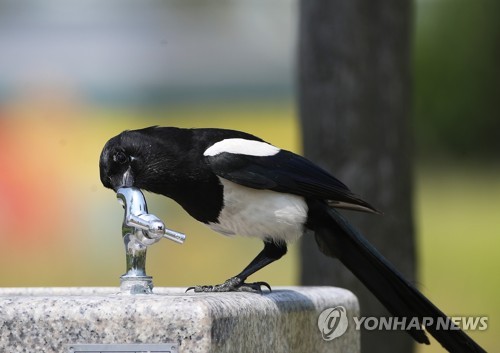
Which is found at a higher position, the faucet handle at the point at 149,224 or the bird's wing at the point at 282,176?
the bird's wing at the point at 282,176

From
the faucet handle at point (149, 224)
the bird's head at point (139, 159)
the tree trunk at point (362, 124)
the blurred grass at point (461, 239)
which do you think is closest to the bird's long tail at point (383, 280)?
the bird's head at point (139, 159)

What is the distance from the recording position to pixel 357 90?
4699mm

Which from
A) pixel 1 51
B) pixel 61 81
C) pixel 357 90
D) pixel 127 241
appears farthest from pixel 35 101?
pixel 127 241

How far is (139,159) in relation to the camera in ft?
11.6

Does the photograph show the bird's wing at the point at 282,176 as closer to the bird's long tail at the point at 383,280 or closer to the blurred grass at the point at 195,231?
the bird's long tail at the point at 383,280

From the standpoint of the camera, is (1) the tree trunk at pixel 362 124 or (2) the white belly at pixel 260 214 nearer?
(2) the white belly at pixel 260 214

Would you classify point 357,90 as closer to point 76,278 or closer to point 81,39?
point 76,278

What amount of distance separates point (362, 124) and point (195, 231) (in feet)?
16.4

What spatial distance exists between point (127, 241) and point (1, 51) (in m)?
9.13

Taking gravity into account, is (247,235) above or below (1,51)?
below

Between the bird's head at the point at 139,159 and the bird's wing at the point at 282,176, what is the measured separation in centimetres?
15

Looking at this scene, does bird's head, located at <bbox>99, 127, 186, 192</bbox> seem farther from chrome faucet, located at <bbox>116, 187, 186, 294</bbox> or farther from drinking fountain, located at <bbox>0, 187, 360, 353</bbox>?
drinking fountain, located at <bbox>0, 187, 360, 353</bbox>

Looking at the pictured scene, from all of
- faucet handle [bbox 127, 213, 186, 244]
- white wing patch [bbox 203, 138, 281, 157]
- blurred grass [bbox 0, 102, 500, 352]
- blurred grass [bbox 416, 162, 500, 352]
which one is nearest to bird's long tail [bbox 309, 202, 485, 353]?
white wing patch [bbox 203, 138, 281, 157]

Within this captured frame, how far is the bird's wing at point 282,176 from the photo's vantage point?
3.62m
